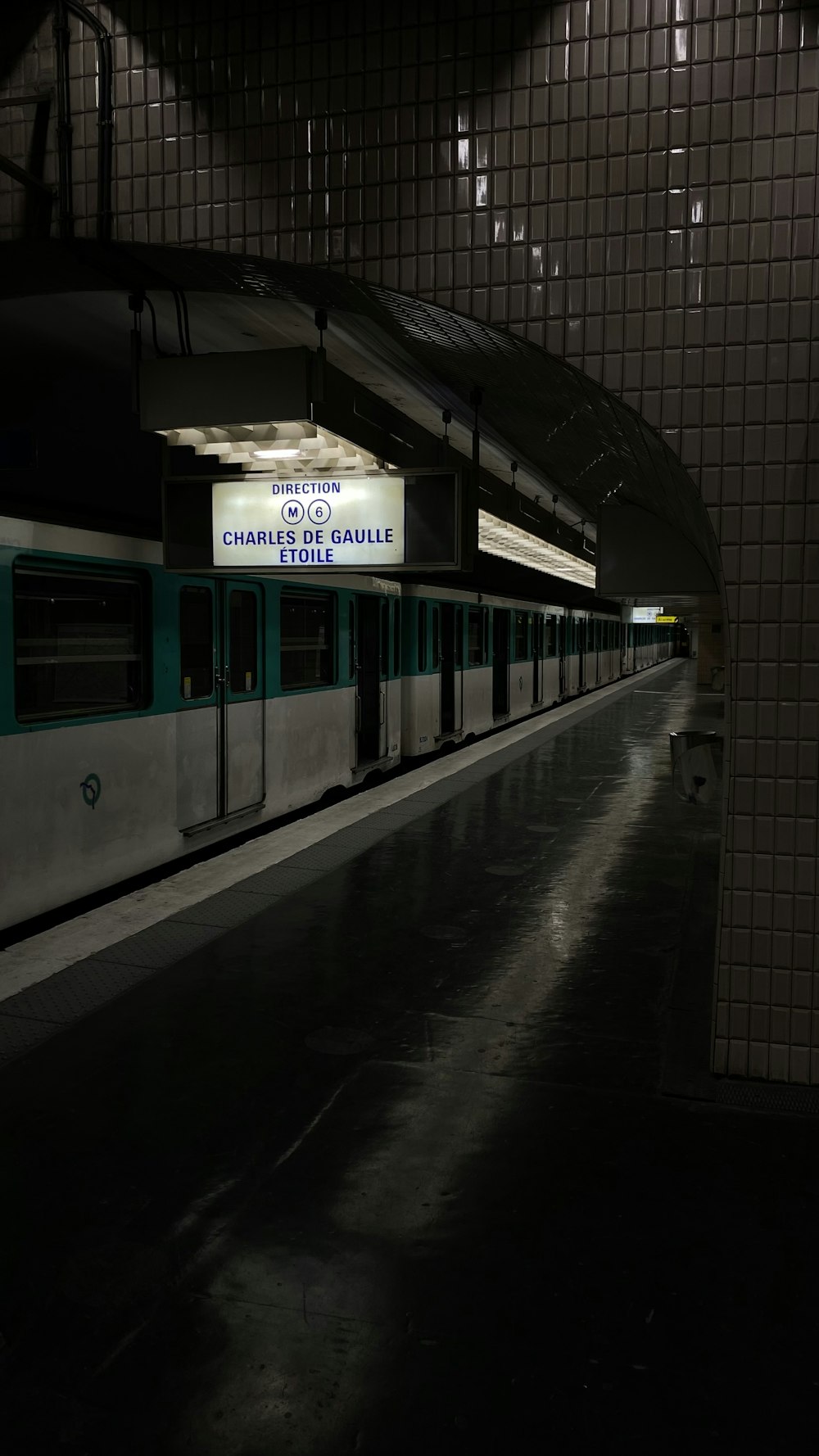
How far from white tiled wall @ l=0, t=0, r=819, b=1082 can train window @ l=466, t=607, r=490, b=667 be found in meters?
11.4

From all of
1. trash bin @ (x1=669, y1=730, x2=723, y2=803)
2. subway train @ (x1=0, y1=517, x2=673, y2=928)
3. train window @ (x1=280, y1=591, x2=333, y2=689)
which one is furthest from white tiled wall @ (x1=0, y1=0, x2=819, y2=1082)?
train window @ (x1=280, y1=591, x2=333, y2=689)

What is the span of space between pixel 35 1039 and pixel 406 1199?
1755 mm

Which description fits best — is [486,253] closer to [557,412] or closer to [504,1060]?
[557,412]

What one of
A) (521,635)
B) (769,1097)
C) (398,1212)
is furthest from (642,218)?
(521,635)

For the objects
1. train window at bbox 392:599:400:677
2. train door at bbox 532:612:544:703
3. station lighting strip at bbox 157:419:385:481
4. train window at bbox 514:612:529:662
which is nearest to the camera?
station lighting strip at bbox 157:419:385:481

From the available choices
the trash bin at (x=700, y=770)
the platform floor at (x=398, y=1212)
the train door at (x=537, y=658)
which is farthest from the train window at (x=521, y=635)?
the platform floor at (x=398, y=1212)

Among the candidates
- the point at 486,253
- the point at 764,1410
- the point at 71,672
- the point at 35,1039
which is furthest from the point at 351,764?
the point at 764,1410

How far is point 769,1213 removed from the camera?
109 inches

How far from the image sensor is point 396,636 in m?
11.8

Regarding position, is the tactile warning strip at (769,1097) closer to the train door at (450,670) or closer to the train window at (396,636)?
the train window at (396,636)

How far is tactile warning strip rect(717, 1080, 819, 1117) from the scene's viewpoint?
3.32 m

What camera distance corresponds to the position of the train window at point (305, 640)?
859 centimetres

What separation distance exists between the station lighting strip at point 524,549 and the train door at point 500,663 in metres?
1.58

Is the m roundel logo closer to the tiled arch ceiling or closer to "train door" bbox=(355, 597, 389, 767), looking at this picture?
the tiled arch ceiling
